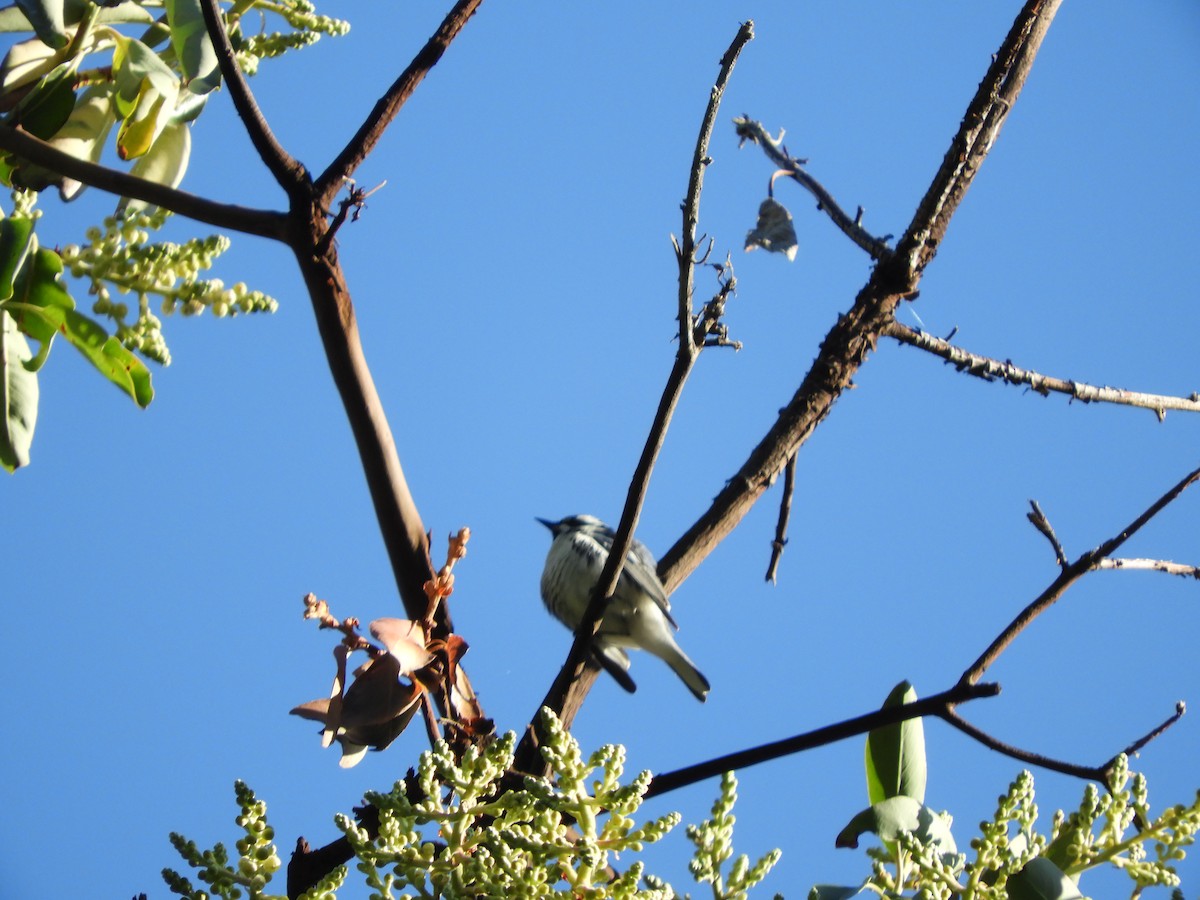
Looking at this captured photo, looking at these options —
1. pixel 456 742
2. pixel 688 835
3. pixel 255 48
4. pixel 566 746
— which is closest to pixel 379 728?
pixel 456 742

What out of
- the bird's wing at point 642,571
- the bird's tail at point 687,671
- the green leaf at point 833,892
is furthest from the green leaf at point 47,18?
the bird's tail at point 687,671

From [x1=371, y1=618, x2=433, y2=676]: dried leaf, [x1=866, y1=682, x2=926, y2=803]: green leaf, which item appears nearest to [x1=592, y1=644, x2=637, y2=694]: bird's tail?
[x1=371, y1=618, x2=433, y2=676]: dried leaf

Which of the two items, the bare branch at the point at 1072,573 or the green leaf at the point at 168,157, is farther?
the green leaf at the point at 168,157

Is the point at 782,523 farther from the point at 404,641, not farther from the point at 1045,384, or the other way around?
the point at 404,641

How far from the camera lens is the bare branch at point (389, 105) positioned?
1521mm

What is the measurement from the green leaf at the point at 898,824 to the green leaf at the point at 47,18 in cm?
166

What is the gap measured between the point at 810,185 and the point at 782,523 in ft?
2.56

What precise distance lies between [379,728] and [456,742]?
104mm

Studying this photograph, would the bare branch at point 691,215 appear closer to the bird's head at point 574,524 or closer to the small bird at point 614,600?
the small bird at point 614,600

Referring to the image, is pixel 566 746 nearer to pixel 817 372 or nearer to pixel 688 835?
pixel 688 835

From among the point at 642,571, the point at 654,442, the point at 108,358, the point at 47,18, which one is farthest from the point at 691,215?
the point at 642,571

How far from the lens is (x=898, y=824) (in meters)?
1.45

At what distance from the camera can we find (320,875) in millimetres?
1375

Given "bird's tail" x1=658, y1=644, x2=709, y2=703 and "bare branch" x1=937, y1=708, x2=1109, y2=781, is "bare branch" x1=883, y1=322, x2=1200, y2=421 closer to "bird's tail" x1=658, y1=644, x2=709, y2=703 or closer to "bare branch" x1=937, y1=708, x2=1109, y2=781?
"bare branch" x1=937, y1=708, x2=1109, y2=781
